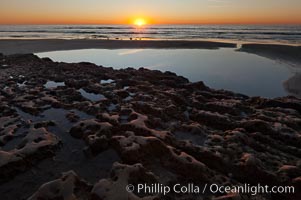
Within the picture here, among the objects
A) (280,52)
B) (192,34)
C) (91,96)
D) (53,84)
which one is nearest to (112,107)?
(91,96)

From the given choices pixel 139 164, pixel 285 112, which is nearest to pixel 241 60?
pixel 285 112

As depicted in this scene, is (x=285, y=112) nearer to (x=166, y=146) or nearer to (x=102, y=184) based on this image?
(x=166, y=146)

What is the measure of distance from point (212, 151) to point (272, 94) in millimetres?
8524

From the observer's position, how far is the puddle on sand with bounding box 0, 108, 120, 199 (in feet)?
16.3

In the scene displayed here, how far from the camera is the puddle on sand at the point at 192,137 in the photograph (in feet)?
22.8

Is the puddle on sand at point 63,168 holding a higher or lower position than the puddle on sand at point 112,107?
lower

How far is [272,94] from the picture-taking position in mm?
13133

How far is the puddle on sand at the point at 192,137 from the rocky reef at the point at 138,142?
0.09ft

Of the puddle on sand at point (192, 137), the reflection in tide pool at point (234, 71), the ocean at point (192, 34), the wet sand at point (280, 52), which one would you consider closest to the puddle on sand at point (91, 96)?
the puddle on sand at point (192, 137)

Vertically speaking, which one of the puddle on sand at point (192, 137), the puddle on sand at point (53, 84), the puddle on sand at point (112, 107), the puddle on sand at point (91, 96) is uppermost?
the puddle on sand at point (53, 84)

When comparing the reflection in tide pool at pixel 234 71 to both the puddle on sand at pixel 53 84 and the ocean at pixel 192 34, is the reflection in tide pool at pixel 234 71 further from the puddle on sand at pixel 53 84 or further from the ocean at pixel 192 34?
the ocean at pixel 192 34

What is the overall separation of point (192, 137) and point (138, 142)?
1861mm

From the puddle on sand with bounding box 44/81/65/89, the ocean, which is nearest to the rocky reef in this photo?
the puddle on sand with bounding box 44/81/65/89

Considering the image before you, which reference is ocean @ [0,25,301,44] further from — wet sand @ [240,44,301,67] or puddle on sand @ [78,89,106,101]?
puddle on sand @ [78,89,106,101]
